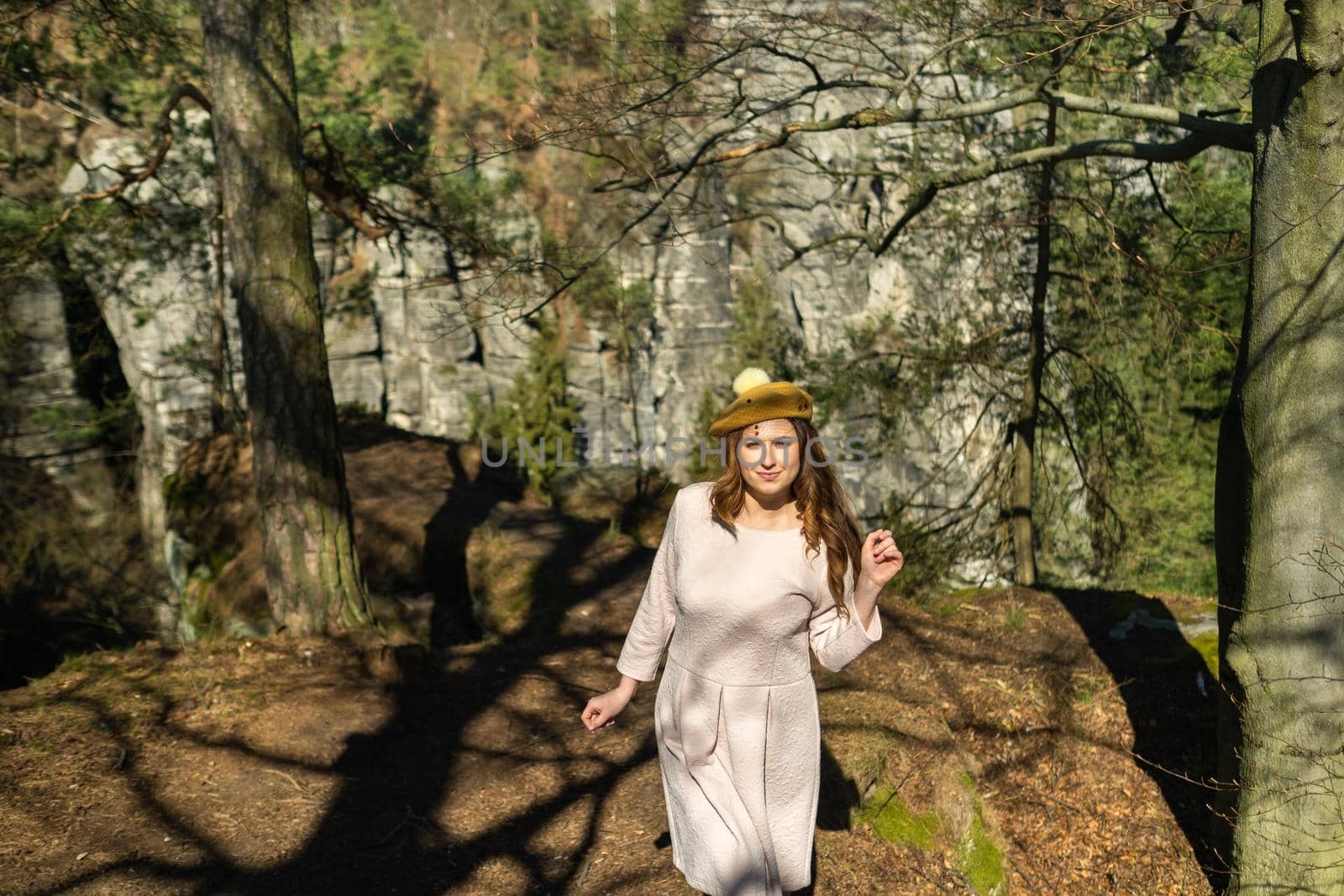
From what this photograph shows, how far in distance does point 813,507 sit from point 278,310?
428 centimetres

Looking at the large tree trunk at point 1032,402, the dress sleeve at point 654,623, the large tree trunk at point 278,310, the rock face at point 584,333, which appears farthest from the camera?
the rock face at point 584,333

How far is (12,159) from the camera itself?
8.88 meters

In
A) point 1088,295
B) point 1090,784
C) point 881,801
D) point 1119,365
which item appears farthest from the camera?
point 1119,365

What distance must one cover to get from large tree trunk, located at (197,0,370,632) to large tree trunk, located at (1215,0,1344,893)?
477 cm

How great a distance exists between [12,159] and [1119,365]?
1445 cm

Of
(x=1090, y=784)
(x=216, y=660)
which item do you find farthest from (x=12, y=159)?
(x=1090, y=784)

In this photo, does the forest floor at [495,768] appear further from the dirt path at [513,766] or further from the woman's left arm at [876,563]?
the woman's left arm at [876,563]

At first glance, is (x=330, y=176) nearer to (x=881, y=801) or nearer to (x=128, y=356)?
(x=881, y=801)

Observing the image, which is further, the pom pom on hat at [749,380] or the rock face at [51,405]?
the rock face at [51,405]

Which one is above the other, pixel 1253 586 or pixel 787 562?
pixel 787 562

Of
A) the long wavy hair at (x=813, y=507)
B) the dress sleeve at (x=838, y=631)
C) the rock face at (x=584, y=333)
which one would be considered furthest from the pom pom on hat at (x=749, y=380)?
the rock face at (x=584, y=333)

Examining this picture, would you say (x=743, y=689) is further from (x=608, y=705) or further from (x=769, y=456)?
(x=769, y=456)

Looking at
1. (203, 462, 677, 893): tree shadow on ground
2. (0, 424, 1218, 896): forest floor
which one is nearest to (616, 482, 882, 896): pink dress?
(0, 424, 1218, 896): forest floor

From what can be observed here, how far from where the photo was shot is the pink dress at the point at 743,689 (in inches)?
110
